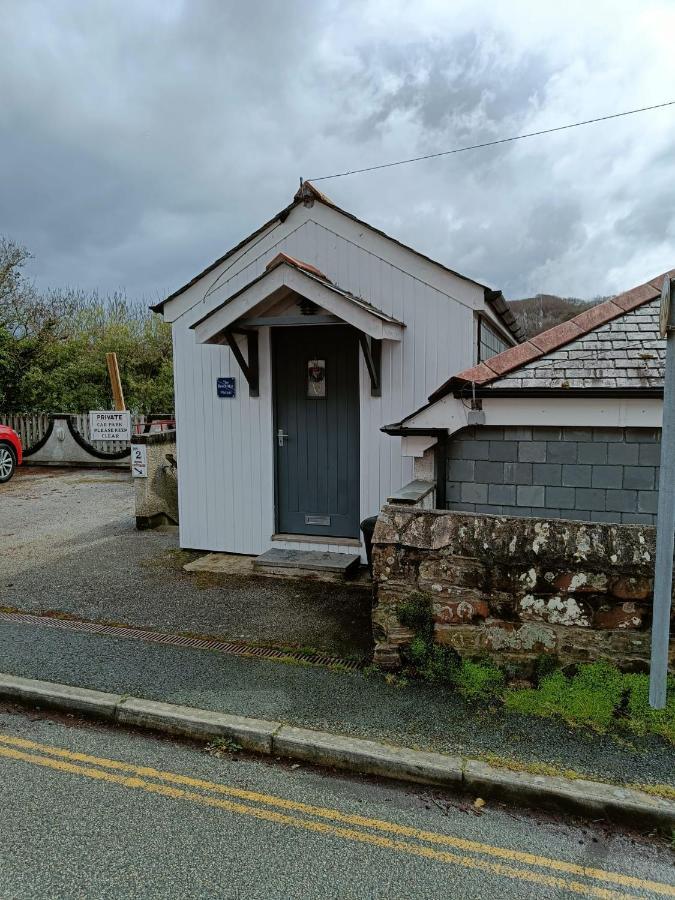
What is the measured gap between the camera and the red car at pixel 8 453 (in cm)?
1570

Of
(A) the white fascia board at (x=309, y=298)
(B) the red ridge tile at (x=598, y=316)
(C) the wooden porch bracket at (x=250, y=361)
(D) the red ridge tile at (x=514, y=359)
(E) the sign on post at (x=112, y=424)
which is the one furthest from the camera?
(E) the sign on post at (x=112, y=424)

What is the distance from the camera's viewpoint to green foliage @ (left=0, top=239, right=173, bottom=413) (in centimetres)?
2019

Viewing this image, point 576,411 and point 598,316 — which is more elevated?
point 598,316

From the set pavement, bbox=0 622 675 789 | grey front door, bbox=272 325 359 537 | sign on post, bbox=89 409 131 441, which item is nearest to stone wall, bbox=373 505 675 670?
pavement, bbox=0 622 675 789

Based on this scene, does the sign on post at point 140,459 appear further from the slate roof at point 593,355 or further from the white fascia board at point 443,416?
the slate roof at point 593,355

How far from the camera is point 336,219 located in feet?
26.2

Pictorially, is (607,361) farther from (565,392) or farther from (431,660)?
(431,660)

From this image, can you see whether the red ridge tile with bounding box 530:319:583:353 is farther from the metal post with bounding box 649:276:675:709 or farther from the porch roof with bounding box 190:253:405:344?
the metal post with bounding box 649:276:675:709

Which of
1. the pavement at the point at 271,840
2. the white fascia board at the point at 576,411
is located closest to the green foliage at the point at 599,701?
the pavement at the point at 271,840

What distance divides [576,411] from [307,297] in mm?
3321

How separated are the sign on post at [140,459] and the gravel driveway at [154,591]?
38.3 inches

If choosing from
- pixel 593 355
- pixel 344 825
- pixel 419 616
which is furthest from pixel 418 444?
→ pixel 344 825

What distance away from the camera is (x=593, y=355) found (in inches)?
228

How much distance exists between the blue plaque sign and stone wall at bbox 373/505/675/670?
4.20 metres
